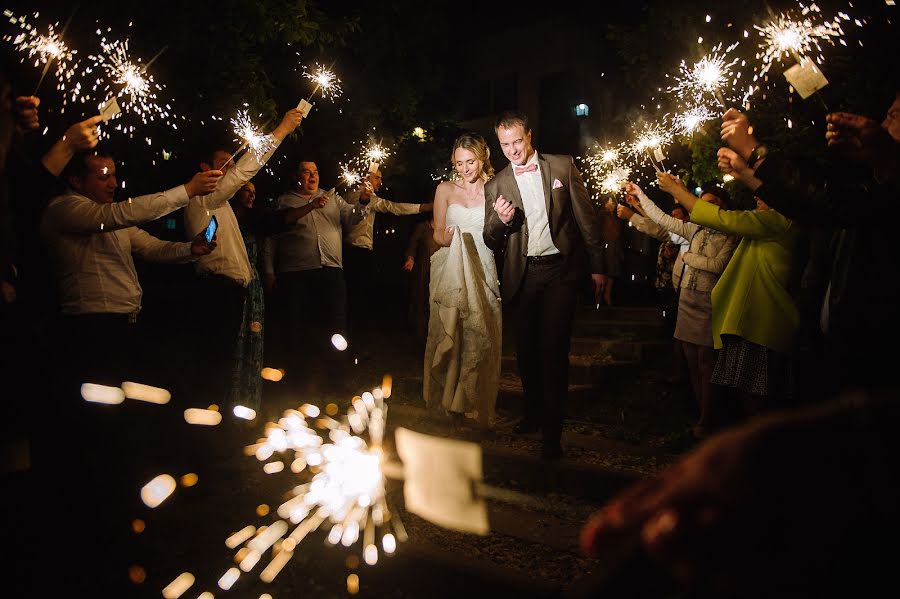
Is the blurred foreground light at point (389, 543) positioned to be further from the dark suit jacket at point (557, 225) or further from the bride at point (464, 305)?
the dark suit jacket at point (557, 225)

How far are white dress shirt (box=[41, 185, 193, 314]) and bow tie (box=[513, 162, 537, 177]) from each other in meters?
2.76

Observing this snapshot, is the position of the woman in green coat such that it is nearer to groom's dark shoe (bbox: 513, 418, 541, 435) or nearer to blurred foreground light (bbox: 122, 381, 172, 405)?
groom's dark shoe (bbox: 513, 418, 541, 435)

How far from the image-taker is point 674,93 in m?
8.60

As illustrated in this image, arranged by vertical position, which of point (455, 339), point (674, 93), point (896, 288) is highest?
point (674, 93)

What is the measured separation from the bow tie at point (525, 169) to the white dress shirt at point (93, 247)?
2.76m

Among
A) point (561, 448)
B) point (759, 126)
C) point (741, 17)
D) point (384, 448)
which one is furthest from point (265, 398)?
point (741, 17)

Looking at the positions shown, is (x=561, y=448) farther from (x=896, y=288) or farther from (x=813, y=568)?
(x=813, y=568)

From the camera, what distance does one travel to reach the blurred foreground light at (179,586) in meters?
3.08

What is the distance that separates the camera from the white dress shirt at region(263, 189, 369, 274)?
6.31 metres

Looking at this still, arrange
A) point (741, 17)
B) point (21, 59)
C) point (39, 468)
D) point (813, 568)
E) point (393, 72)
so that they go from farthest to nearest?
point (393, 72)
point (741, 17)
point (21, 59)
point (39, 468)
point (813, 568)

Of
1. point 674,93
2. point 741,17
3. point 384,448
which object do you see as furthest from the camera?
point 674,93

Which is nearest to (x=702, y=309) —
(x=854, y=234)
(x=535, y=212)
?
(x=535, y=212)

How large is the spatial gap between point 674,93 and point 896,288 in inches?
275

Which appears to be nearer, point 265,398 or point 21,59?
point 21,59
